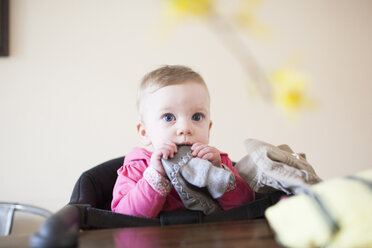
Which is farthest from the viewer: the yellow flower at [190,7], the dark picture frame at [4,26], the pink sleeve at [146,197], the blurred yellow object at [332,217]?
the yellow flower at [190,7]

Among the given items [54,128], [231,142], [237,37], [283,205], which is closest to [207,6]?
[237,37]

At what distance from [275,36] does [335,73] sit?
40 cm

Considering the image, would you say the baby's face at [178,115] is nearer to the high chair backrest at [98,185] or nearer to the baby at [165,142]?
the baby at [165,142]

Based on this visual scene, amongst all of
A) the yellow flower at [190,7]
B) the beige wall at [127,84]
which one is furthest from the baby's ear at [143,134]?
the yellow flower at [190,7]

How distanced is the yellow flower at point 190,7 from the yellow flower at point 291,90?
484 mm

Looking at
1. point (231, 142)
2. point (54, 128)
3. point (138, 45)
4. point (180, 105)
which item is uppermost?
point (138, 45)

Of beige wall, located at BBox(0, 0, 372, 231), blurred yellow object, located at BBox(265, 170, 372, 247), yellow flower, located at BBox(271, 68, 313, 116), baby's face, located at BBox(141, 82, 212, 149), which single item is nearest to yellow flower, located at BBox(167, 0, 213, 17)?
beige wall, located at BBox(0, 0, 372, 231)

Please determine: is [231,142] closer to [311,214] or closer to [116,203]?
[116,203]

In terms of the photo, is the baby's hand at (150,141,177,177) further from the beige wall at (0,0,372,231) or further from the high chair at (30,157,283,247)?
the beige wall at (0,0,372,231)

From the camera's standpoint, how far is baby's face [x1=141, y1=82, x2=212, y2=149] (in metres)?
0.75

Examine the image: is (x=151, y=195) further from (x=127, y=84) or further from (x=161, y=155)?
(x=127, y=84)

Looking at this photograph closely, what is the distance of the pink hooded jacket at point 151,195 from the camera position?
25.3 inches

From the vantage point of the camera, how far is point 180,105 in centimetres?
76

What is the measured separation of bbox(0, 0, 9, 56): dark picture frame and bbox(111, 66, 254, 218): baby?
93 cm
